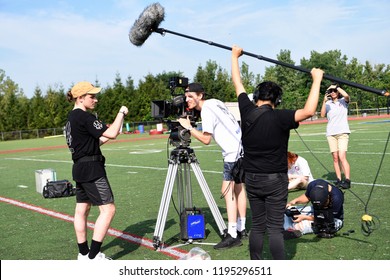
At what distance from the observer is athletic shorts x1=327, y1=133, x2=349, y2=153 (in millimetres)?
9688

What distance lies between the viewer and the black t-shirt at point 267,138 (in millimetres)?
4164

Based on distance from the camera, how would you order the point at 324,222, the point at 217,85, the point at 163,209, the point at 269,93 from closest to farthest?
1. the point at 269,93
2. the point at 324,222
3. the point at 163,209
4. the point at 217,85

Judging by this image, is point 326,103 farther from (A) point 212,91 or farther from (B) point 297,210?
(A) point 212,91

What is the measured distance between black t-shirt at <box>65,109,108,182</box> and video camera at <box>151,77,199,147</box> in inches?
37.0

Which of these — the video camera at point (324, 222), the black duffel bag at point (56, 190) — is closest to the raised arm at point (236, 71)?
the video camera at point (324, 222)

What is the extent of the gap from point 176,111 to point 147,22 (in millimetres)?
1145

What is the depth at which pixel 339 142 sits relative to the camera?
9.77 metres

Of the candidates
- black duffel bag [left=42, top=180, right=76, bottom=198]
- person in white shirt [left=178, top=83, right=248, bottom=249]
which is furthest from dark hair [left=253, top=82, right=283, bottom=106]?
black duffel bag [left=42, top=180, right=76, bottom=198]

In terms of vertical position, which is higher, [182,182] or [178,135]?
[178,135]

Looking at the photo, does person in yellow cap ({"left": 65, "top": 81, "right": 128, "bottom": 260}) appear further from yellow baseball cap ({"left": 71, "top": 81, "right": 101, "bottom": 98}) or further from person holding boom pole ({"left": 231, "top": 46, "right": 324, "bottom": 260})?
person holding boom pole ({"left": 231, "top": 46, "right": 324, "bottom": 260})

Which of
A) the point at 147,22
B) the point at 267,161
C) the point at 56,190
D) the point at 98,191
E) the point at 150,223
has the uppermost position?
the point at 147,22

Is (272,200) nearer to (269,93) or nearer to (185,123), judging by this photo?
(269,93)

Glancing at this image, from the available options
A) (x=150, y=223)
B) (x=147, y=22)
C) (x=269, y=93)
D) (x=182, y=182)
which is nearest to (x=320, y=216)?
(x=182, y=182)
